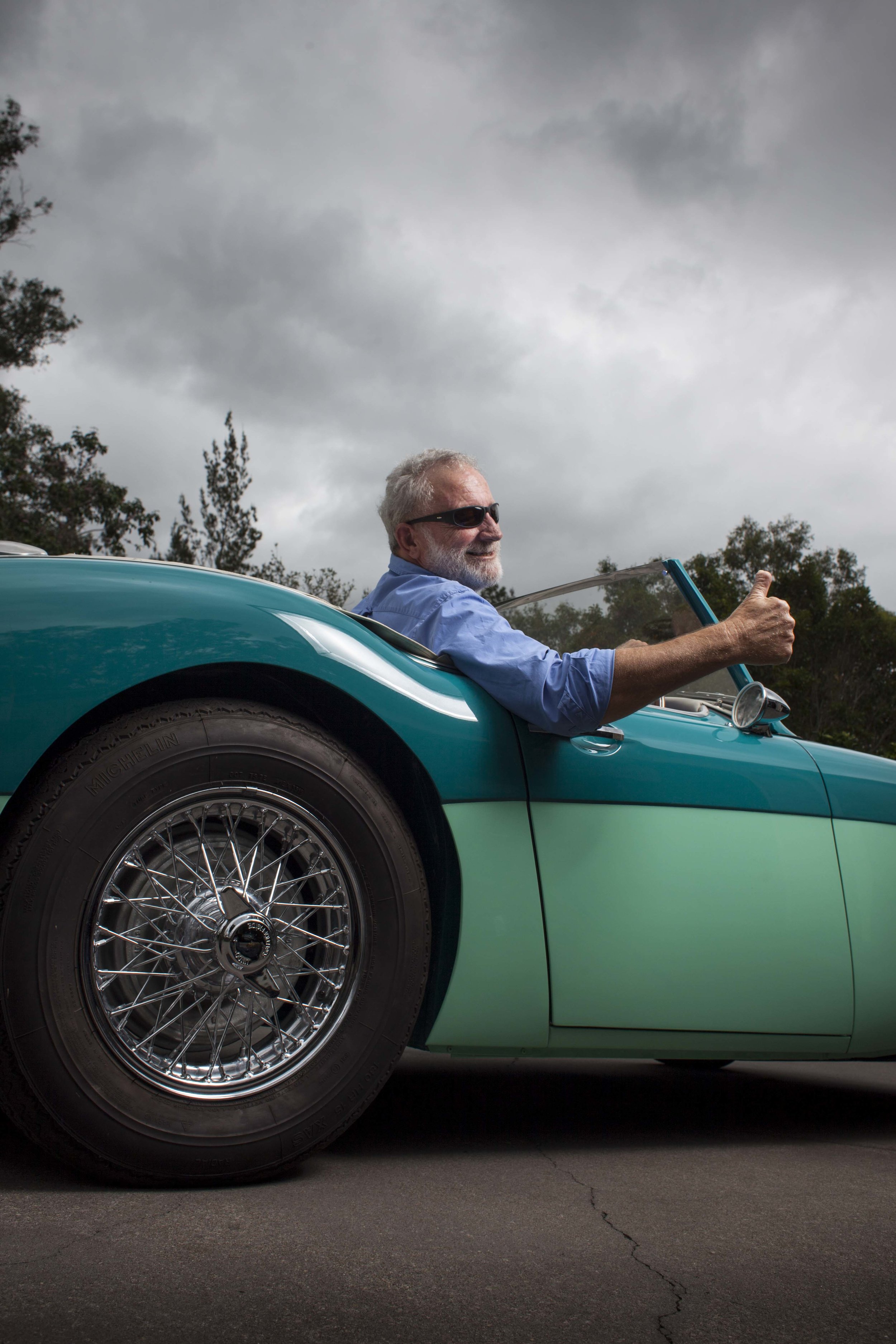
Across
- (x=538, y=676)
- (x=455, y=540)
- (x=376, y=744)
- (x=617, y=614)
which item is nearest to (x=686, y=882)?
(x=538, y=676)

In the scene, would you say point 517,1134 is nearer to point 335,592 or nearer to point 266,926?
point 266,926

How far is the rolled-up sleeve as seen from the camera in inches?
89.3

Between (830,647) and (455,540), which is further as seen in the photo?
(830,647)

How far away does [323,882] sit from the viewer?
208 centimetres

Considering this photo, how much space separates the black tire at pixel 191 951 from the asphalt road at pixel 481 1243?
112mm

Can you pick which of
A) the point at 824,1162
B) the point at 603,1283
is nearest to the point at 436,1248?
the point at 603,1283

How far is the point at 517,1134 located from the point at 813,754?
1236 mm

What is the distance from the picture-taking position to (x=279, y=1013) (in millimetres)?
2115

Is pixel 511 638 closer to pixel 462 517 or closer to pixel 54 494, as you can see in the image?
pixel 462 517

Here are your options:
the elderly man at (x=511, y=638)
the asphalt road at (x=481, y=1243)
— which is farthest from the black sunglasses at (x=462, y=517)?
the asphalt road at (x=481, y=1243)

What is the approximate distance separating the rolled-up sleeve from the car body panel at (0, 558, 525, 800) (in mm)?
50

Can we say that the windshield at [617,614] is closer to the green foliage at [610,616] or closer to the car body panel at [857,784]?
the green foliage at [610,616]

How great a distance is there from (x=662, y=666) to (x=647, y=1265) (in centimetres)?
119

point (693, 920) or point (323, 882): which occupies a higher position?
point (323, 882)
